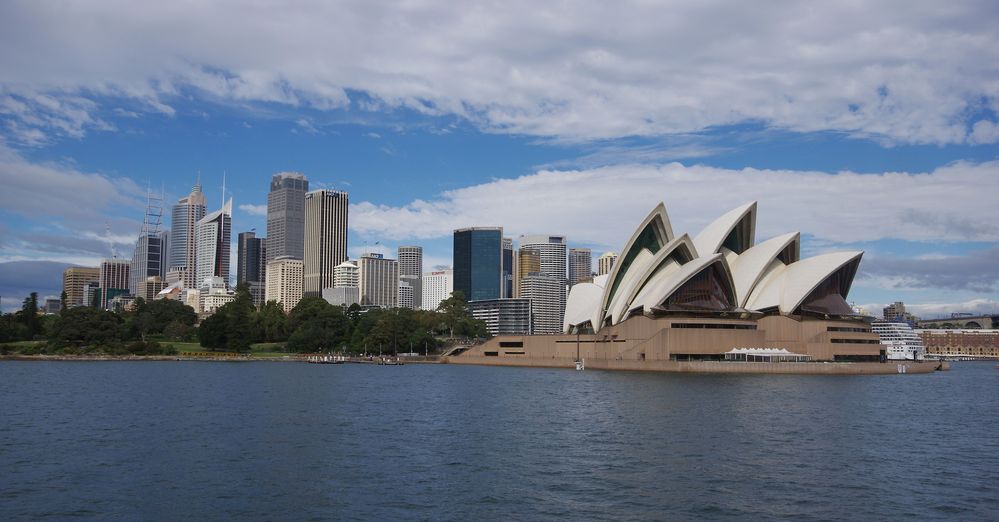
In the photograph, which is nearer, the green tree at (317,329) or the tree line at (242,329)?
the tree line at (242,329)

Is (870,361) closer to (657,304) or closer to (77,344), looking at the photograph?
(657,304)

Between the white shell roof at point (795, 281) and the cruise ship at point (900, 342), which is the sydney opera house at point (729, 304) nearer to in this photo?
the white shell roof at point (795, 281)

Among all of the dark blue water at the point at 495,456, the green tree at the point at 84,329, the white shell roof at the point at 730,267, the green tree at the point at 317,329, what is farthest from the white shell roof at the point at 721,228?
the green tree at the point at 84,329

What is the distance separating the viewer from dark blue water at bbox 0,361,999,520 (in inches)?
771

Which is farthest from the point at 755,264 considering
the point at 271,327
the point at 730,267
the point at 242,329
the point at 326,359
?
the point at 271,327

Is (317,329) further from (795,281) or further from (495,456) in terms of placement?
(495,456)

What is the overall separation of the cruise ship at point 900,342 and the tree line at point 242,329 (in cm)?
5653

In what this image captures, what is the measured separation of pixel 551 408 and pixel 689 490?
61.1ft

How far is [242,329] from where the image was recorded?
357 ft

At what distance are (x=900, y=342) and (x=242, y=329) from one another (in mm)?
90475

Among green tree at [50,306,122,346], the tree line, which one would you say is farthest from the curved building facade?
green tree at [50,306,122,346]

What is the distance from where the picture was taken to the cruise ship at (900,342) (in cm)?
11872

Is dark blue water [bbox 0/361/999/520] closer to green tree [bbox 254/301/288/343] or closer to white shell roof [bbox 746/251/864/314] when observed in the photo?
white shell roof [bbox 746/251/864/314]

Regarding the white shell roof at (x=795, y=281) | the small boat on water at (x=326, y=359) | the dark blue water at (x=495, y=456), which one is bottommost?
the dark blue water at (x=495, y=456)
